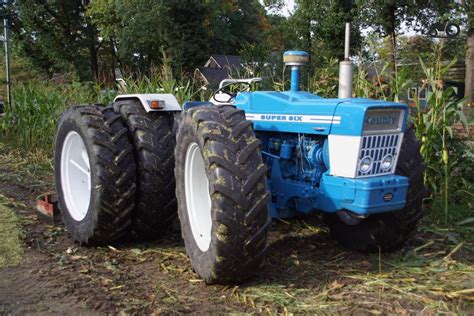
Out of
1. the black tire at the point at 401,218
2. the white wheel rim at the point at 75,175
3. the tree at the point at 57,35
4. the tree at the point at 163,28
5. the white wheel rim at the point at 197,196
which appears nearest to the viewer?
the white wheel rim at the point at 197,196

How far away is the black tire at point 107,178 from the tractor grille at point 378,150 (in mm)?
1770

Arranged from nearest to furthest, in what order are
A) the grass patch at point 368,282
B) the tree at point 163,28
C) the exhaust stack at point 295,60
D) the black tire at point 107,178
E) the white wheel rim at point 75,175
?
the grass patch at point 368,282 → the exhaust stack at point 295,60 → the black tire at point 107,178 → the white wheel rim at point 75,175 → the tree at point 163,28

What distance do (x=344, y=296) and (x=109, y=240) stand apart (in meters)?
1.95

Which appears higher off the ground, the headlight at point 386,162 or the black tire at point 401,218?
the headlight at point 386,162

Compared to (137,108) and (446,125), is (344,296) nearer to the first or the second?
(137,108)

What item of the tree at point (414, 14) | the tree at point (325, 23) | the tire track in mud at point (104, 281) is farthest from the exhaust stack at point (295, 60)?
the tree at point (414, 14)

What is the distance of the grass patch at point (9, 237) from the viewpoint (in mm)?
3803

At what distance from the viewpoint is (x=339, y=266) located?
3.65 metres

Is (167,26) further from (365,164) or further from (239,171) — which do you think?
(239,171)

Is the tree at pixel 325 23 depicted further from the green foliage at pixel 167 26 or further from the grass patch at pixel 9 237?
the grass patch at pixel 9 237

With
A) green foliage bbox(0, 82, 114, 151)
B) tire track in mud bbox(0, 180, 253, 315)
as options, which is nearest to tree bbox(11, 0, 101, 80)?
green foliage bbox(0, 82, 114, 151)

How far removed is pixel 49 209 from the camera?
192 inches

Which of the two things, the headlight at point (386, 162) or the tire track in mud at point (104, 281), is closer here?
the tire track in mud at point (104, 281)

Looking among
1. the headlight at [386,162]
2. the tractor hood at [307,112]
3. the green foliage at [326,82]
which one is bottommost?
the headlight at [386,162]
